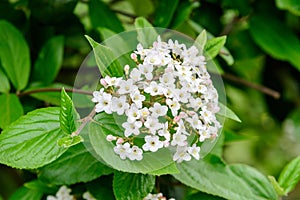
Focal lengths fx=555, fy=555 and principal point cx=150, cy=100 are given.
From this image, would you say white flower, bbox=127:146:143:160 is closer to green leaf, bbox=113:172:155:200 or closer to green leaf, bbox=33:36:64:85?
green leaf, bbox=113:172:155:200

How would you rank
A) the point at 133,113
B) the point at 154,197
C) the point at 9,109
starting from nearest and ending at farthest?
the point at 133,113 < the point at 154,197 < the point at 9,109

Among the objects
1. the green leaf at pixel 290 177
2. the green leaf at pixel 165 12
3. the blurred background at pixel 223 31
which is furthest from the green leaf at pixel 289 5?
the green leaf at pixel 290 177

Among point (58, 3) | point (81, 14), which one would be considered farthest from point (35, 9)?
point (81, 14)

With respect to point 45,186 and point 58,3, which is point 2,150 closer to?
point 45,186

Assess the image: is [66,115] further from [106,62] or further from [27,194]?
[27,194]

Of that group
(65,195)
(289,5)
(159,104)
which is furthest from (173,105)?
(289,5)

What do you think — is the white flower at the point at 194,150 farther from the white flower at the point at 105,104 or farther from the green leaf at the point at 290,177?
the green leaf at the point at 290,177

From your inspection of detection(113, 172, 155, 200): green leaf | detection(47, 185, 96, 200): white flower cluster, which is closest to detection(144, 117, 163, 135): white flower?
detection(113, 172, 155, 200): green leaf
